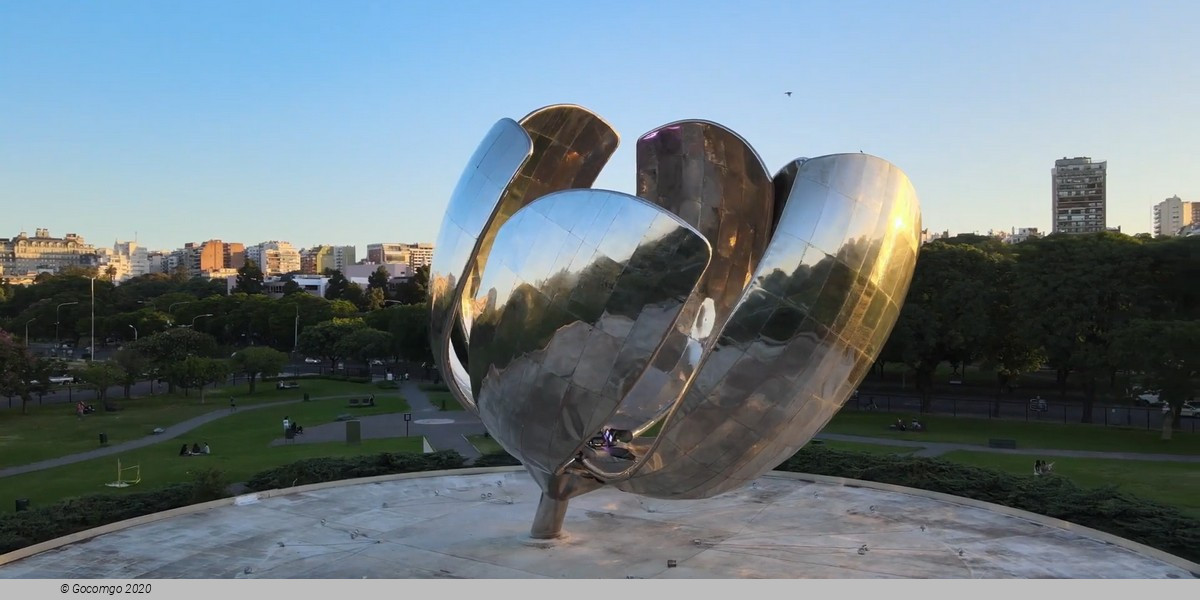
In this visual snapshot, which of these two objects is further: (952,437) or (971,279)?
(971,279)

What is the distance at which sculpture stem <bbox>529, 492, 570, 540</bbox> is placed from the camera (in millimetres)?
20266

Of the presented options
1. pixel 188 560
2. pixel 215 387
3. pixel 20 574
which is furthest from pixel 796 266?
pixel 215 387

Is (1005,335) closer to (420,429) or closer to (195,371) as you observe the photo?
(420,429)

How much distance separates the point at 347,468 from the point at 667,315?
17.7m

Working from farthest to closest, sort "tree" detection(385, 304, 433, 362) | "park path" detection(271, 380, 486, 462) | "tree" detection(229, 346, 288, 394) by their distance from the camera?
"tree" detection(385, 304, 433, 362) < "tree" detection(229, 346, 288, 394) < "park path" detection(271, 380, 486, 462)

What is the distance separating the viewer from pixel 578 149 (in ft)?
68.8

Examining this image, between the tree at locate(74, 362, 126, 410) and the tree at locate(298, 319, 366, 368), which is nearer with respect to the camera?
the tree at locate(74, 362, 126, 410)

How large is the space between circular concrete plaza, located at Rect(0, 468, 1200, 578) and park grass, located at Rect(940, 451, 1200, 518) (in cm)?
A: 824

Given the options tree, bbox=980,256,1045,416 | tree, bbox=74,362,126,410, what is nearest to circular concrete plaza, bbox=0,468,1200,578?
tree, bbox=980,256,1045,416

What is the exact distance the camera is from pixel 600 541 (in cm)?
2047

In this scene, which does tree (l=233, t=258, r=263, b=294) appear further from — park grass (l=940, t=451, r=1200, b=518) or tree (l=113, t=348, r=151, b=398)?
park grass (l=940, t=451, r=1200, b=518)

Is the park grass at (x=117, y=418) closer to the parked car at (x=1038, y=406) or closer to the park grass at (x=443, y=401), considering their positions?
the park grass at (x=443, y=401)

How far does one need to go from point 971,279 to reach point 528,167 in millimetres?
41712

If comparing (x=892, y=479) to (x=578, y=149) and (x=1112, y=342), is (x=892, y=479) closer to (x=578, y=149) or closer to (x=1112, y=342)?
(x=578, y=149)
